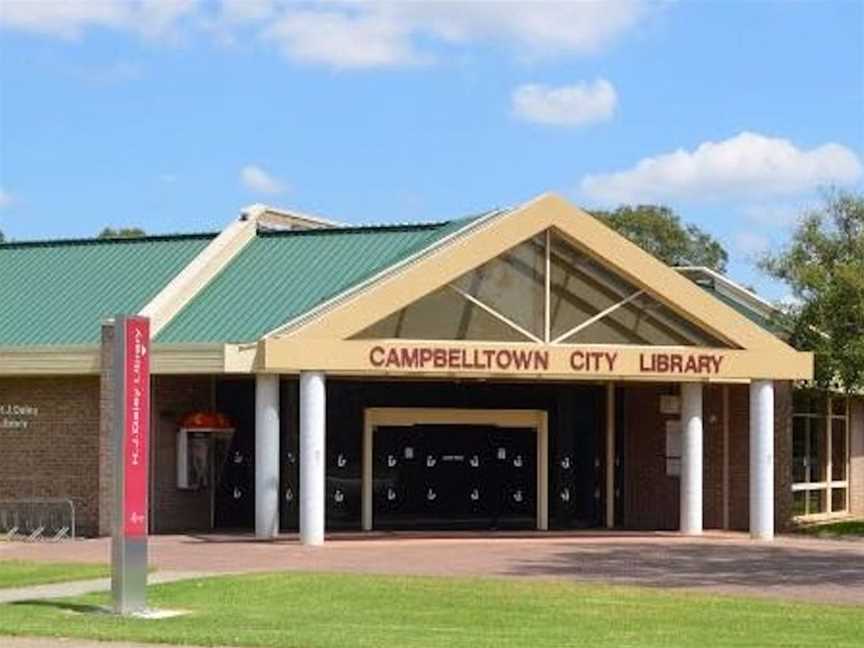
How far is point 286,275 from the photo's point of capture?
3106cm

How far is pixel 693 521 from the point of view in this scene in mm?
31234

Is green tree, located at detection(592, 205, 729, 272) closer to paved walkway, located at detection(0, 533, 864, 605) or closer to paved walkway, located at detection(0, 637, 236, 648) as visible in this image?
paved walkway, located at detection(0, 533, 864, 605)

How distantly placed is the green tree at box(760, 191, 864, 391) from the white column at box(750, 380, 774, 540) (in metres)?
3.47

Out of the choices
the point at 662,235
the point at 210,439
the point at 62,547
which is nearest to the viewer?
the point at 62,547

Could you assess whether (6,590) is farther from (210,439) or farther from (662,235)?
(662,235)

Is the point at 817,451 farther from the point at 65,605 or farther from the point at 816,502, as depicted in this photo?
the point at 65,605

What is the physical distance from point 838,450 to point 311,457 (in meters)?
17.1

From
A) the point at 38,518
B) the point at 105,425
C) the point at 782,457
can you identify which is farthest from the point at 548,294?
the point at 38,518

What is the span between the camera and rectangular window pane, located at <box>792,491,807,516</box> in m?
38.0

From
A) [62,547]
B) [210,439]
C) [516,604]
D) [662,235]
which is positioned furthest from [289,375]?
[662,235]

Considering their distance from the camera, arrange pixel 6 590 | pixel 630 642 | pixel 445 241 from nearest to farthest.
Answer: pixel 630 642, pixel 6 590, pixel 445 241

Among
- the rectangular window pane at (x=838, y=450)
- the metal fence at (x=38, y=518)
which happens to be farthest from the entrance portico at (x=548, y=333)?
the rectangular window pane at (x=838, y=450)

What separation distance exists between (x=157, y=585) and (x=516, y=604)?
14.7 ft

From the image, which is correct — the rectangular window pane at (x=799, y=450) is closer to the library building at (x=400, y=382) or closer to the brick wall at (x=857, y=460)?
the library building at (x=400, y=382)
